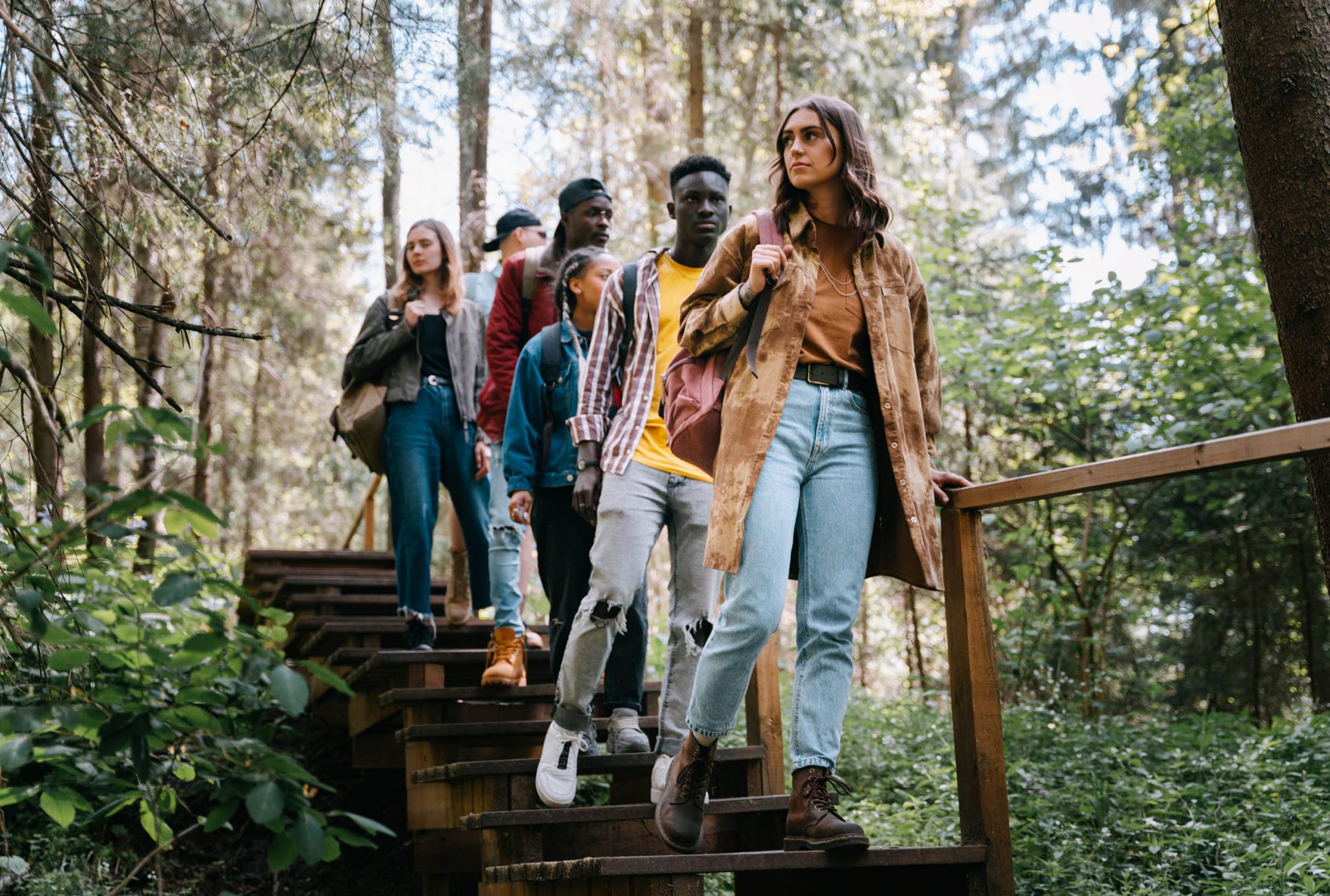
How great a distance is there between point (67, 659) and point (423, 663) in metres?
2.58

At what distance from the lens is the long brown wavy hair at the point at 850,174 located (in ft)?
10.5

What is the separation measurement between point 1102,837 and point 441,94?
20.0 ft

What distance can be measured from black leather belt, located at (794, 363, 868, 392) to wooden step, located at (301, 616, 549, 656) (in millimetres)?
3178

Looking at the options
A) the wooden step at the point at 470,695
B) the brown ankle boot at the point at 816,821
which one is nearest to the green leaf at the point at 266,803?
the brown ankle boot at the point at 816,821

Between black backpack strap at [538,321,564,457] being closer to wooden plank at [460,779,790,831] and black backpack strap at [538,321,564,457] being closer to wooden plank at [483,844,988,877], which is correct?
wooden plank at [460,779,790,831]

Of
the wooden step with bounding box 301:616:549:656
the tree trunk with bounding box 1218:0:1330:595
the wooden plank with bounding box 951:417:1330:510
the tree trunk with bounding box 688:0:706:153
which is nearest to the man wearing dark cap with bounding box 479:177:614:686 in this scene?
the wooden step with bounding box 301:616:549:656

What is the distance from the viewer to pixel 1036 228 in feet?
71.3

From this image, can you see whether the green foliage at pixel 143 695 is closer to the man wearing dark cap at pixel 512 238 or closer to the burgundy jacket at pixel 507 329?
the burgundy jacket at pixel 507 329

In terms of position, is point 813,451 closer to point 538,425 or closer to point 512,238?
point 538,425

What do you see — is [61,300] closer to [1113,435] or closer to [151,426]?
[151,426]

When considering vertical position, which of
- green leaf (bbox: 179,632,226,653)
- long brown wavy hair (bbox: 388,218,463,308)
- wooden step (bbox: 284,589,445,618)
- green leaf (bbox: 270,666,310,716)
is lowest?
green leaf (bbox: 270,666,310,716)

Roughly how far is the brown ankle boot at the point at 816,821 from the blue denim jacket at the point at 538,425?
160 centimetres

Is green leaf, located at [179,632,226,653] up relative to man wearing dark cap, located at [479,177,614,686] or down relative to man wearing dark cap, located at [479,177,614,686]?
down

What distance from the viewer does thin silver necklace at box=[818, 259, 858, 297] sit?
10.7ft
